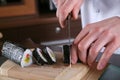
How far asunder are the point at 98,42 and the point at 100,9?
23cm

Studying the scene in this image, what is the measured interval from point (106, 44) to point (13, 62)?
0.21m

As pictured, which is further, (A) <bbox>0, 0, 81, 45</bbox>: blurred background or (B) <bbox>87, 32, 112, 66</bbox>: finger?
(A) <bbox>0, 0, 81, 45</bbox>: blurred background

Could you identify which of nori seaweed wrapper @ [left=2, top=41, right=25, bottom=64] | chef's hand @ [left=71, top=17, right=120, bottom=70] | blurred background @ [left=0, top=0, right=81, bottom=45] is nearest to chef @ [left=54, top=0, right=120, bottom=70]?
chef's hand @ [left=71, top=17, right=120, bottom=70]

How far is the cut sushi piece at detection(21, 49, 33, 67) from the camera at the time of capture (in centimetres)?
49

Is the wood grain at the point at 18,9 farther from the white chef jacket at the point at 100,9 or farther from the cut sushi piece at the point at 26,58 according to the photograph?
the cut sushi piece at the point at 26,58

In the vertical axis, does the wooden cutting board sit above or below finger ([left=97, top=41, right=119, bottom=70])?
below

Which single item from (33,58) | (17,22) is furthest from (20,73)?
(17,22)

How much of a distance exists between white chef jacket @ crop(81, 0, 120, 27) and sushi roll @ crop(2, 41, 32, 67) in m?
0.25

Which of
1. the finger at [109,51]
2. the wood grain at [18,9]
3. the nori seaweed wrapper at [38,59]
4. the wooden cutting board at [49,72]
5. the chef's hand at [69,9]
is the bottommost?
the wood grain at [18,9]

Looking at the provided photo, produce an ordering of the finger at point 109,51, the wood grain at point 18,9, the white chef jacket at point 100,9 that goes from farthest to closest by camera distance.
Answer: the wood grain at point 18,9, the white chef jacket at point 100,9, the finger at point 109,51

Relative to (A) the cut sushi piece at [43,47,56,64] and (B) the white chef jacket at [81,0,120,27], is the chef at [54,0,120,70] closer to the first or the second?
(A) the cut sushi piece at [43,47,56,64]

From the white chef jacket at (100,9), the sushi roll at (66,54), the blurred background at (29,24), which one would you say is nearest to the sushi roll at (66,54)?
the sushi roll at (66,54)

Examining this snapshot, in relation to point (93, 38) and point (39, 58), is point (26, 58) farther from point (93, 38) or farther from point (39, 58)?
point (93, 38)

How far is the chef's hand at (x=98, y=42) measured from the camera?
0.43 meters
